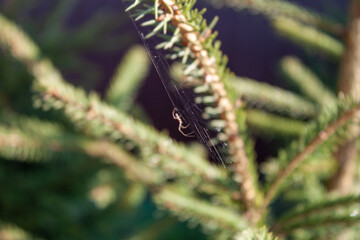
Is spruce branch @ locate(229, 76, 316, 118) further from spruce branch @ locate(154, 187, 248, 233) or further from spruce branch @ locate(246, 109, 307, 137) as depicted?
spruce branch @ locate(154, 187, 248, 233)

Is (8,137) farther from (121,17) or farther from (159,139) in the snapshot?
(121,17)

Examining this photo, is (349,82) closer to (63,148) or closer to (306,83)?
(306,83)

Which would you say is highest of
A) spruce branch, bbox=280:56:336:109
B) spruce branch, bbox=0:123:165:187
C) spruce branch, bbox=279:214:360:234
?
spruce branch, bbox=280:56:336:109

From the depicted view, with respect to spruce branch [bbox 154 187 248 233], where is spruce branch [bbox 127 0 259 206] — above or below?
above

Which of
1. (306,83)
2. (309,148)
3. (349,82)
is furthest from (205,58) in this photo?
(306,83)

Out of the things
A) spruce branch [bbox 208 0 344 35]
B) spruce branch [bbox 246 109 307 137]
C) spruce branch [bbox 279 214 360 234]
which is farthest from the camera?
spruce branch [bbox 246 109 307 137]

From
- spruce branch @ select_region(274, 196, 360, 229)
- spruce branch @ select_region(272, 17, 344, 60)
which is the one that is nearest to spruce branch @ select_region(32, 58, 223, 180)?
spruce branch @ select_region(274, 196, 360, 229)

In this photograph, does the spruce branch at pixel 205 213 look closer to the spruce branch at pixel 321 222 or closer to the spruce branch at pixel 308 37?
the spruce branch at pixel 321 222
